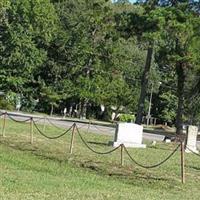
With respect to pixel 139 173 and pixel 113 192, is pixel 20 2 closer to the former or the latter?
pixel 139 173

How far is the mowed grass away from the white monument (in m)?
1.53

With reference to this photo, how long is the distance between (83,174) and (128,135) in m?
10.6

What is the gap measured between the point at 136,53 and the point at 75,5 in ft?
47.9

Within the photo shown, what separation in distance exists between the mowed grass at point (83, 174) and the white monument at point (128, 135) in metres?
1.53

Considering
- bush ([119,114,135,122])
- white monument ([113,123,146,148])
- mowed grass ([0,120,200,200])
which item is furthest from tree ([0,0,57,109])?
mowed grass ([0,120,200,200])

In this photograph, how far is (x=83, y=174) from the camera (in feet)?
55.2

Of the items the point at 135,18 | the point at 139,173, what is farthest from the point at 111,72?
the point at 139,173

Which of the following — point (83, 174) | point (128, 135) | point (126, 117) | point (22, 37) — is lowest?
point (83, 174)

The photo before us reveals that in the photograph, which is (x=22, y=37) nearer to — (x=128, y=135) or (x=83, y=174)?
(x=128, y=135)

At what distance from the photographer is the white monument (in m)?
26.8

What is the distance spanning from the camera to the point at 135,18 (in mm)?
35062

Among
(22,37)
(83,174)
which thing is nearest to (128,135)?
(83,174)

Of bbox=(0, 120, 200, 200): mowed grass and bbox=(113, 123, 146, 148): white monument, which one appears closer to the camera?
bbox=(0, 120, 200, 200): mowed grass

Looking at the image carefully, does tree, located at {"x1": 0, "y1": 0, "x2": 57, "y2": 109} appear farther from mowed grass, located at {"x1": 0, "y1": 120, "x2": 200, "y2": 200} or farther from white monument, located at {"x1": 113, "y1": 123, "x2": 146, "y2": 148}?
mowed grass, located at {"x1": 0, "y1": 120, "x2": 200, "y2": 200}
